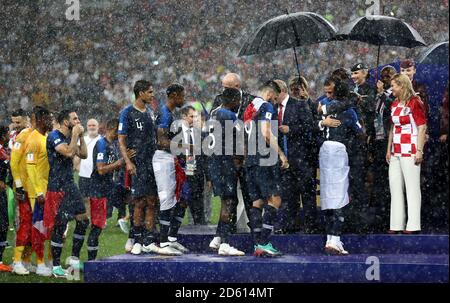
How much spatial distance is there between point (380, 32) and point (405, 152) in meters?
1.57

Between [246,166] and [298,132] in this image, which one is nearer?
[246,166]

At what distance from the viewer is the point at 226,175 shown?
26.4 feet

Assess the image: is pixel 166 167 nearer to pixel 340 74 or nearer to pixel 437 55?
pixel 340 74

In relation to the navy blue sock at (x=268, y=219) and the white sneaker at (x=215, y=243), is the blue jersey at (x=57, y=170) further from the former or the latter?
the navy blue sock at (x=268, y=219)

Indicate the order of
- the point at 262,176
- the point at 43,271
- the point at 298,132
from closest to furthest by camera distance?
the point at 262,176, the point at 298,132, the point at 43,271

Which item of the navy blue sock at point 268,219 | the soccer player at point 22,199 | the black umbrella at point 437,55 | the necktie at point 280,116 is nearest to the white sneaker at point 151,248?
the navy blue sock at point 268,219

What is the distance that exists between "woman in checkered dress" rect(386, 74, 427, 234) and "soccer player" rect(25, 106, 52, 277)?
3372 millimetres

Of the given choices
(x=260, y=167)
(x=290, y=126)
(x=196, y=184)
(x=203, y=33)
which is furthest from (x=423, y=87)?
(x=203, y=33)

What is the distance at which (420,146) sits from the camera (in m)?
8.16

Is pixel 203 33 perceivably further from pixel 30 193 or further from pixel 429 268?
pixel 429 268

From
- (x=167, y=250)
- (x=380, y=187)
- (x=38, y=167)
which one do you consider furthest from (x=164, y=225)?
(x=380, y=187)

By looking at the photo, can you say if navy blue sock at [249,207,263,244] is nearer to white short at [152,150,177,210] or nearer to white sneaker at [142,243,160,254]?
white short at [152,150,177,210]

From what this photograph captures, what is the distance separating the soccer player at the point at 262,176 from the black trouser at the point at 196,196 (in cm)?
219

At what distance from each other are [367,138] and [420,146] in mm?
863
